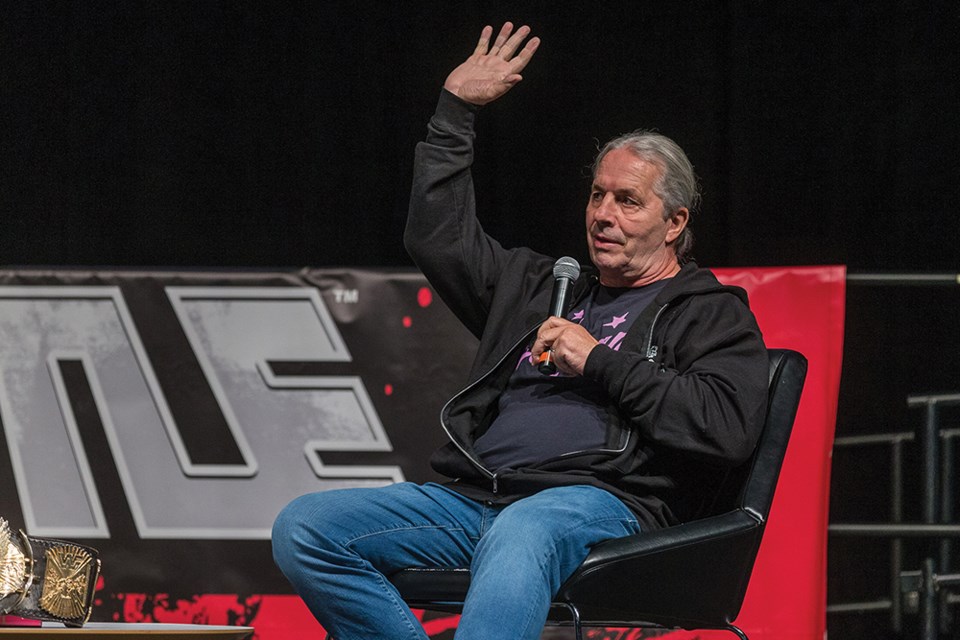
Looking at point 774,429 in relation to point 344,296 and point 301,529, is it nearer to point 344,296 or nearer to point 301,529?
point 301,529

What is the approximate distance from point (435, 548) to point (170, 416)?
3.70ft

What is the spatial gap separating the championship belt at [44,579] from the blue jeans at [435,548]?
31 centimetres

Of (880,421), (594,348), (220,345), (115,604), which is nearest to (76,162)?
(220,345)

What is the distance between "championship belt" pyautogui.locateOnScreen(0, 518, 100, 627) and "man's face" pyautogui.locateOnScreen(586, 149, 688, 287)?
1.05 meters

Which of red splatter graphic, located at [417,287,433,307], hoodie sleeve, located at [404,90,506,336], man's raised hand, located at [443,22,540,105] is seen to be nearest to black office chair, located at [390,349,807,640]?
hoodie sleeve, located at [404,90,506,336]

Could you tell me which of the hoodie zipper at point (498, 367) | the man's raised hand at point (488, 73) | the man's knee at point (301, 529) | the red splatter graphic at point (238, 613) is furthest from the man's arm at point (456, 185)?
the red splatter graphic at point (238, 613)

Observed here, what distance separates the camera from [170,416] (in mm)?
2830

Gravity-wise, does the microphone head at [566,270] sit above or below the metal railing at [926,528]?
above

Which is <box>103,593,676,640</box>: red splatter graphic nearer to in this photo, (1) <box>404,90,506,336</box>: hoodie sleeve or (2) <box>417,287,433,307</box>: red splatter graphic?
(2) <box>417,287,433,307</box>: red splatter graphic

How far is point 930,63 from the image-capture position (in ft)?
10.3

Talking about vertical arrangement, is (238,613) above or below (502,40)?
below

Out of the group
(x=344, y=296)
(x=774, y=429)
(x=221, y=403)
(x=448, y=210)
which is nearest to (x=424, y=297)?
(x=344, y=296)

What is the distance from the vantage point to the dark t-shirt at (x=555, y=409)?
6.53 feet

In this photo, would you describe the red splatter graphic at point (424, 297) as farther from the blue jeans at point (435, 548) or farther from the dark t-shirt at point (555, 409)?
the blue jeans at point (435, 548)
